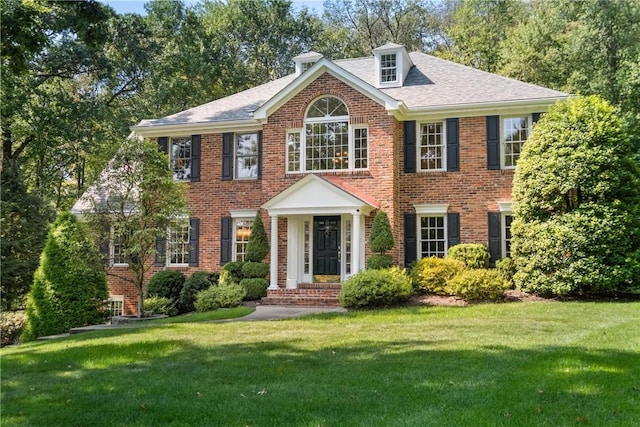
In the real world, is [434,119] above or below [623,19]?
below

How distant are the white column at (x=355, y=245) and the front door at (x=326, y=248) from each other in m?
0.98

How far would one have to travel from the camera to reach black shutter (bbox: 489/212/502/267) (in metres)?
16.6

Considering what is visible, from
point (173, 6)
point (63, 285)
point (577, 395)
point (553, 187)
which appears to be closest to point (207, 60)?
point (173, 6)

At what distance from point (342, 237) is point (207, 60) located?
1565 cm

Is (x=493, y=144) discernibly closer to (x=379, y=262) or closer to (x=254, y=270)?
(x=379, y=262)

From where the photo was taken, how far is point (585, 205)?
1421cm

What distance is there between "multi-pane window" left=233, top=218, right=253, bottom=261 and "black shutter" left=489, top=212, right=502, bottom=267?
291 inches

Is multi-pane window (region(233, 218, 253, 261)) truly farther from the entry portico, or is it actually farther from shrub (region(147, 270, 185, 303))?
shrub (region(147, 270, 185, 303))

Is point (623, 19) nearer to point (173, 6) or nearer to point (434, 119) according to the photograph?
point (434, 119)

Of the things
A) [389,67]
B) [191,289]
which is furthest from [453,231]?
[191,289]

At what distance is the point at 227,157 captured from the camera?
19.1 meters

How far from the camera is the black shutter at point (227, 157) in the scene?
1906 centimetres

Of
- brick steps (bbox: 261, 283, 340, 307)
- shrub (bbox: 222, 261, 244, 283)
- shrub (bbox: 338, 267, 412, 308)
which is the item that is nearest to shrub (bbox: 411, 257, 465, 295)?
shrub (bbox: 338, 267, 412, 308)

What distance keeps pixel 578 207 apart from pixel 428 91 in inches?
245
